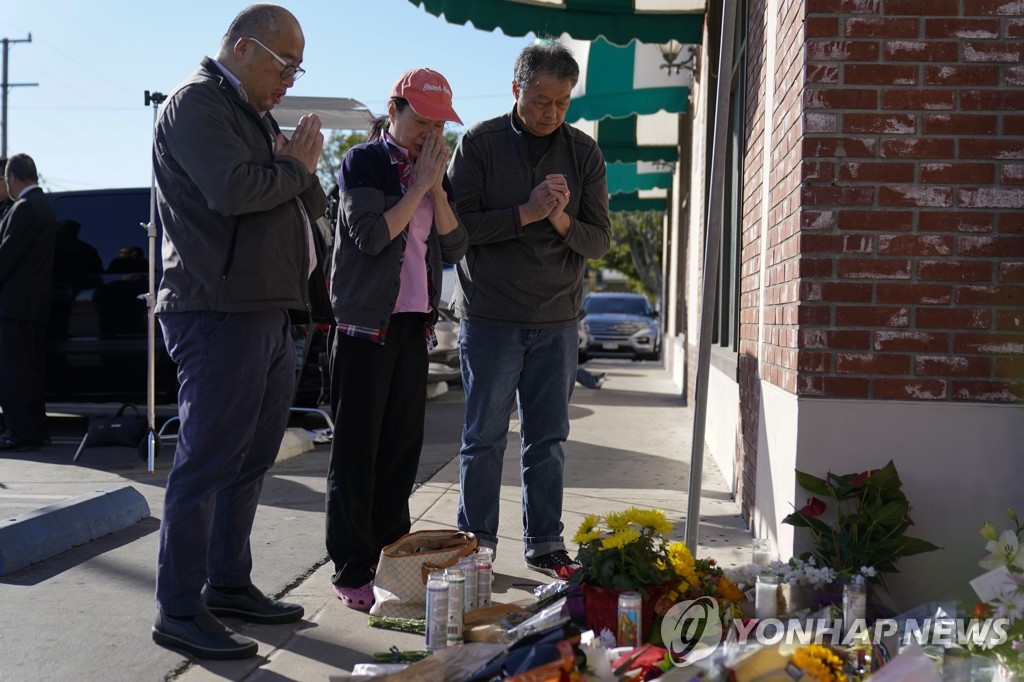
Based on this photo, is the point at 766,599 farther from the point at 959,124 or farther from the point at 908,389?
the point at 959,124

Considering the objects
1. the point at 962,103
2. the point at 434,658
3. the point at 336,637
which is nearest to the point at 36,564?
the point at 336,637

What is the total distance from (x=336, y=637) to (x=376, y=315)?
3.83ft

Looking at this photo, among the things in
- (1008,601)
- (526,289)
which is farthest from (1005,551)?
(526,289)

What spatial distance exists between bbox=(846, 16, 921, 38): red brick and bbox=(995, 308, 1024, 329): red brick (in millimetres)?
995

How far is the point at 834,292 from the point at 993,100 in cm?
83

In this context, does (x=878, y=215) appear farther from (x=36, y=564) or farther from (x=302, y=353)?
(x=302, y=353)

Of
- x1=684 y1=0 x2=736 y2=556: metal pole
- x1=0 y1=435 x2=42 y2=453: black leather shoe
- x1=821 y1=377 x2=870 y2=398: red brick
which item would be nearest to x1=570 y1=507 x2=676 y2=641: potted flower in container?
x1=684 y1=0 x2=736 y2=556: metal pole

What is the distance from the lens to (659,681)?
2666mm

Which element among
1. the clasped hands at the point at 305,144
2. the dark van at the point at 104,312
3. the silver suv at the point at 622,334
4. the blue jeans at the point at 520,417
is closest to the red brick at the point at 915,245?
the blue jeans at the point at 520,417

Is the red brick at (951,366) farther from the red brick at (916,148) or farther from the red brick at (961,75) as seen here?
the red brick at (961,75)

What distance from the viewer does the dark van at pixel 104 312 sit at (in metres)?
8.66

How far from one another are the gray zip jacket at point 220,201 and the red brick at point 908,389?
6.75ft

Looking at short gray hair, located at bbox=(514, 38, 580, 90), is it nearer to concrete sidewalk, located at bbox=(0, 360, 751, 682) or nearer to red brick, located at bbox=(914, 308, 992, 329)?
red brick, located at bbox=(914, 308, 992, 329)

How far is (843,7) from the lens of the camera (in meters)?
3.53
